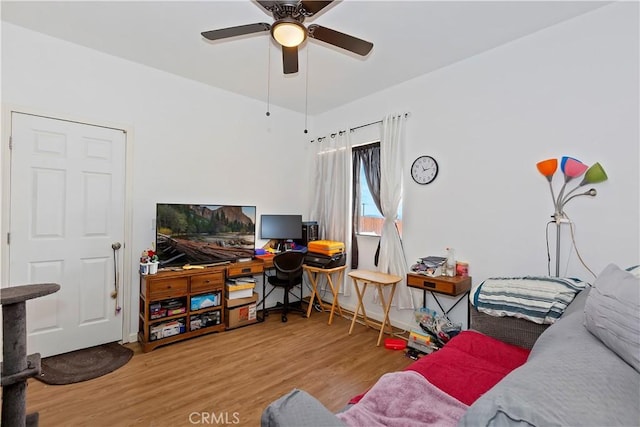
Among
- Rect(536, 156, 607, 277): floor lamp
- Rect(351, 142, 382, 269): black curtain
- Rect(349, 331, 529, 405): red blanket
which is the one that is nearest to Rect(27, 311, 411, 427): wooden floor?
Rect(349, 331, 529, 405): red blanket

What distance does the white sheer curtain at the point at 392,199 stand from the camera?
11.0ft

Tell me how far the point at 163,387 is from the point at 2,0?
3.15 meters

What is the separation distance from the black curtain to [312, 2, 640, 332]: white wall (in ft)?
1.55

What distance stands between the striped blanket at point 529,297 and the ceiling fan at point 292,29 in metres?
1.97

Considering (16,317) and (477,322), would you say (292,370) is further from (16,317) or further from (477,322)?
(16,317)

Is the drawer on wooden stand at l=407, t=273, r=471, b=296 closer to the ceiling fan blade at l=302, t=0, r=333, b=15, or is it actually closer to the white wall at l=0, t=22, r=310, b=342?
the white wall at l=0, t=22, r=310, b=342

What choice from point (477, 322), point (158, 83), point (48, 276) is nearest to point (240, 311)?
point (48, 276)

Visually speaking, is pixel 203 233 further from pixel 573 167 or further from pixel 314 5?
pixel 573 167

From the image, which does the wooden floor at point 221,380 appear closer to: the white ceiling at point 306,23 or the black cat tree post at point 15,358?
the black cat tree post at point 15,358

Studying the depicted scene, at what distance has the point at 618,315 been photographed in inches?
43.1

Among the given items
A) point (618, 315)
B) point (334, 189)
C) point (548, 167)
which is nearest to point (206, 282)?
point (334, 189)

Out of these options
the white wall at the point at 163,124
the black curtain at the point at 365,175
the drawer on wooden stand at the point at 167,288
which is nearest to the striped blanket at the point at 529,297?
the black curtain at the point at 365,175

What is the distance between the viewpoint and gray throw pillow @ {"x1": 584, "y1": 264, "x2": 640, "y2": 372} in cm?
101

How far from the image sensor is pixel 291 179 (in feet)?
14.6
